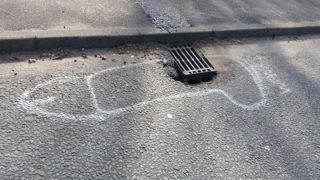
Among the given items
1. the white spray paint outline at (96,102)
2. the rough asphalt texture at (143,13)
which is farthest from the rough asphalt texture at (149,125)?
the rough asphalt texture at (143,13)

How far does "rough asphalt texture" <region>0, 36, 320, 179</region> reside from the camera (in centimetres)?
276

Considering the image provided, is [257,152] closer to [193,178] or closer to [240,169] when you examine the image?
[240,169]

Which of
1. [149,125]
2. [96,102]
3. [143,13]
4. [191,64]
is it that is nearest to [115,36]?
[143,13]

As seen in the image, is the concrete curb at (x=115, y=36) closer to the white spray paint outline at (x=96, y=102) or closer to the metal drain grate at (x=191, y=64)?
the metal drain grate at (x=191, y=64)

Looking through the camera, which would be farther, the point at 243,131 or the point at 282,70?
the point at 282,70

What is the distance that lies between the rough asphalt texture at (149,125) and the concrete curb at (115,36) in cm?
11

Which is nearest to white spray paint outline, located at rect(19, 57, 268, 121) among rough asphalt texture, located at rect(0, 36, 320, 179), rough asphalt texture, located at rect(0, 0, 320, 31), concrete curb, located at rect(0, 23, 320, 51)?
rough asphalt texture, located at rect(0, 36, 320, 179)

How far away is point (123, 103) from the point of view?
3.34 metres

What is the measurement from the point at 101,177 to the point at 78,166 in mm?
176

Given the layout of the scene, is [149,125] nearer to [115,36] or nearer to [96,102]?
[96,102]

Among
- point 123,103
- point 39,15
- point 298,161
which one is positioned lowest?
Answer: point 298,161

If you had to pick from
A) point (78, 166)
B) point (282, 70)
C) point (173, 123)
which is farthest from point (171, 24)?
point (78, 166)

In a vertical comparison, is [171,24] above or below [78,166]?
above

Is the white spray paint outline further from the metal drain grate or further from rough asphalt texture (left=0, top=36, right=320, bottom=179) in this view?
the metal drain grate
